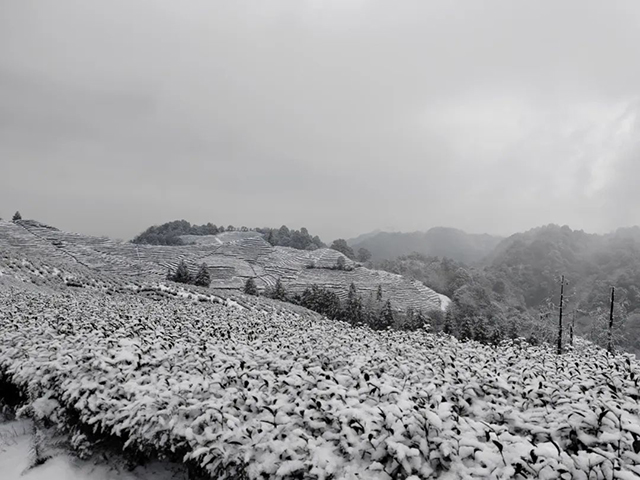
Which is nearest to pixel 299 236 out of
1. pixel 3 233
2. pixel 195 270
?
pixel 195 270

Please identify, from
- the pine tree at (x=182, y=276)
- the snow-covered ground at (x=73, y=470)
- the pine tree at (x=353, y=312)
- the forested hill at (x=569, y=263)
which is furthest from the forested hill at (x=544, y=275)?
the snow-covered ground at (x=73, y=470)

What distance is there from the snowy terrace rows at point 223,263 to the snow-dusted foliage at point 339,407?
60.8 metres

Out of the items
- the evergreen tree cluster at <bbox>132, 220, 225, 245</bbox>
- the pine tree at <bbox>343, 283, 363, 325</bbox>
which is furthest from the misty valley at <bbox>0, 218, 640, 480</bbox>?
the evergreen tree cluster at <bbox>132, 220, 225, 245</bbox>

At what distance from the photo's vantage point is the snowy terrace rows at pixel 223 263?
68.2 m

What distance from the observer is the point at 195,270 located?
73.7 metres

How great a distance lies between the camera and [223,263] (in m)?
85.6

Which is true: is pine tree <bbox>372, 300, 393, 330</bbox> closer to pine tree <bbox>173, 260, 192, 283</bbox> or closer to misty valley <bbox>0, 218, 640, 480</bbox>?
pine tree <bbox>173, 260, 192, 283</bbox>

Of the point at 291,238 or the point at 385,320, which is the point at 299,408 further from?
the point at 291,238

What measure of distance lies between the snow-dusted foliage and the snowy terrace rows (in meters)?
60.8

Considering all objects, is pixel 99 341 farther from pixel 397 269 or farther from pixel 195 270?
pixel 397 269

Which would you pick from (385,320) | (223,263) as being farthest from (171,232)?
(385,320)

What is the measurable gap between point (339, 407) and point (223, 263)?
3346 inches

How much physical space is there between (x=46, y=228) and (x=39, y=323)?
101838 millimetres

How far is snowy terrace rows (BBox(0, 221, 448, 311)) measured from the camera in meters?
68.2
